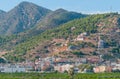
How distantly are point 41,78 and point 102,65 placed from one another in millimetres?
61315

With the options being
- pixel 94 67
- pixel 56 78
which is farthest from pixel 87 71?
pixel 56 78

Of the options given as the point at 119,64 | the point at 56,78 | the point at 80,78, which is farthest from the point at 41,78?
the point at 119,64

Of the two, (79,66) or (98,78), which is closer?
(98,78)

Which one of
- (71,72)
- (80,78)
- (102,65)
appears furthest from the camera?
(102,65)

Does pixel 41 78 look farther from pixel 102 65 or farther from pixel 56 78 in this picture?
pixel 102 65

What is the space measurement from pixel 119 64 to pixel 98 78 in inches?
2443

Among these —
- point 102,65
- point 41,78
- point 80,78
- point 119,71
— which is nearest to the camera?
Result: point 80,78

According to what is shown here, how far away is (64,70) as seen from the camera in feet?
646

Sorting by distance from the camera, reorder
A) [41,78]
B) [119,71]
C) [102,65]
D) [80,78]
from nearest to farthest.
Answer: [80,78] < [41,78] < [119,71] < [102,65]

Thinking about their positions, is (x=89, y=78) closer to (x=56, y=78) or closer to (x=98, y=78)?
(x=98, y=78)

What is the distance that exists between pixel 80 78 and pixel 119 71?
55.5 meters

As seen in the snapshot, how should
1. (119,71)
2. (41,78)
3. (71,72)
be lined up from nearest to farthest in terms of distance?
(71,72) → (41,78) → (119,71)

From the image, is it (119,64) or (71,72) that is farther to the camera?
(119,64)

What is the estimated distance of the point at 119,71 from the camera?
186 meters
